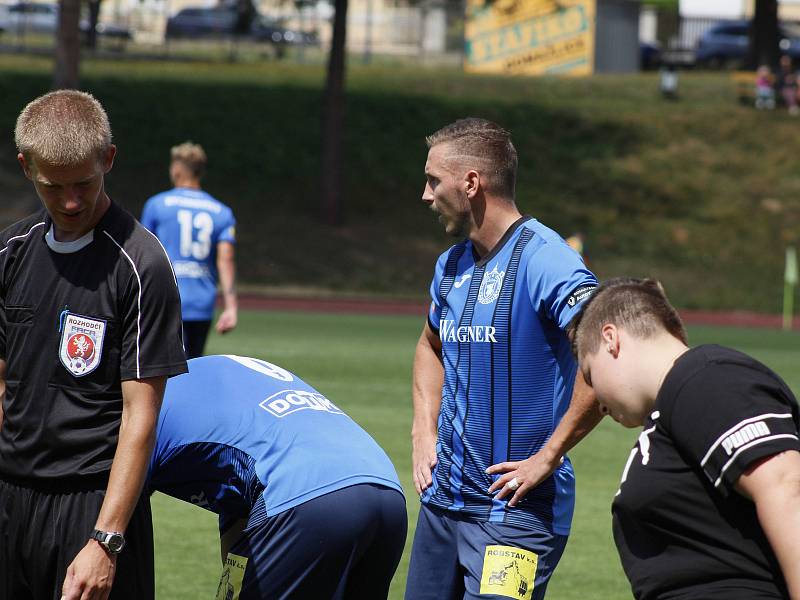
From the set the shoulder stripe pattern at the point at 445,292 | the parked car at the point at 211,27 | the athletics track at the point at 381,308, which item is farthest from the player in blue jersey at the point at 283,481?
the parked car at the point at 211,27

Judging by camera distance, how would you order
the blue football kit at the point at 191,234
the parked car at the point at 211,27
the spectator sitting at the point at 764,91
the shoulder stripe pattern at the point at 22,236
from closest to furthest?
the shoulder stripe pattern at the point at 22,236 → the blue football kit at the point at 191,234 → the spectator sitting at the point at 764,91 → the parked car at the point at 211,27

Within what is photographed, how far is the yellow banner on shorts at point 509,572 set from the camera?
385cm

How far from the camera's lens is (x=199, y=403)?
351 centimetres

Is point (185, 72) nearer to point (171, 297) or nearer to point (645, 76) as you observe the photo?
point (645, 76)

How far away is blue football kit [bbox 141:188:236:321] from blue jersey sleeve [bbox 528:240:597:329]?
544 cm

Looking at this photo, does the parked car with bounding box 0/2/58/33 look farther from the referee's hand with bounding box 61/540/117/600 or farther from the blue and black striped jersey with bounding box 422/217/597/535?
the referee's hand with bounding box 61/540/117/600

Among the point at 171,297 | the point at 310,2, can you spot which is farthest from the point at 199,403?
the point at 310,2

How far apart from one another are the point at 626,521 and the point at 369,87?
103ft

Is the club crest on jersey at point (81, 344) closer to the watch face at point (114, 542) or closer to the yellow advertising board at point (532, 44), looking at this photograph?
the watch face at point (114, 542)

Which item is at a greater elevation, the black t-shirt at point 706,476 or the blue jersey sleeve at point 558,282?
the blue jersey sleeve at point 558,282

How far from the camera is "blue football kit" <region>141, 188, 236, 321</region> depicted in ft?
29.8

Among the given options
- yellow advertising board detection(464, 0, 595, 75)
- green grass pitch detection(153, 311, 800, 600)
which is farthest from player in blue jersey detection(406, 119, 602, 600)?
yellow advertising board detection(464, 0, 595, 75)

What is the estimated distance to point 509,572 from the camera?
3.86m

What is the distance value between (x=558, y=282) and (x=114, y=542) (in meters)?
1.59
